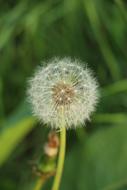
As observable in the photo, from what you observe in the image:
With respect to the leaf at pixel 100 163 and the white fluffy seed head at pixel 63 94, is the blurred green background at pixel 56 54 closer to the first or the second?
the leaf at pixel 100 163

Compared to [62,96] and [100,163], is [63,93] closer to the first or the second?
[62,96]

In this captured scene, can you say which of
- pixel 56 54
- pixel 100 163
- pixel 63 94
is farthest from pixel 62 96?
pixel 56 54

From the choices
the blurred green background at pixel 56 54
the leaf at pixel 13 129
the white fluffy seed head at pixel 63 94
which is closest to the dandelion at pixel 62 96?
the white fluffy seed head at pixel 63 94

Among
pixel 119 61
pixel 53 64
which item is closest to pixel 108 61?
pixel 119 61

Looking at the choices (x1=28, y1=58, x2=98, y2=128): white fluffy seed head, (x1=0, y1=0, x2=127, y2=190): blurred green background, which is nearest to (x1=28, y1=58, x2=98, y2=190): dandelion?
(x1=28, y1=58, x2=98, y2=128): white fluffy seed head

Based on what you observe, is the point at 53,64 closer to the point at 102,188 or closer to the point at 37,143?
the point at 102,188

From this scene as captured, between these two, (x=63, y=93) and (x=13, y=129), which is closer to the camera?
(x=63, y=93)

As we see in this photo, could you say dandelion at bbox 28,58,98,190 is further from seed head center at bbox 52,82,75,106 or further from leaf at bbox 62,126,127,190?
leaf at bbox 62,126,127,190
